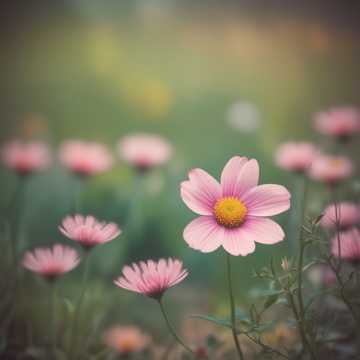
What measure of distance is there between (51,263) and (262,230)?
0.15 m

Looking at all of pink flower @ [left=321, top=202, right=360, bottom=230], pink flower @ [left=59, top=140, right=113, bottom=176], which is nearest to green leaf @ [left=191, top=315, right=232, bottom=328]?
pink flower @ [left=321, top=202, right=360, bottom=230]

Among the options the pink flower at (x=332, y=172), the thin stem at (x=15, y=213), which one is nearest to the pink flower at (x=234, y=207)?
the pink flower at (x=332, y=172)

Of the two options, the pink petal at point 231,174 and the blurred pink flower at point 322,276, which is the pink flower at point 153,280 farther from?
the blurred pink flower at point 322,276

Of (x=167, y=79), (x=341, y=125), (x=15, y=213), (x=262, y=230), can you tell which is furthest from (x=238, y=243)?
(x=167, y=79)

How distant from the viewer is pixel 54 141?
30.2 inches

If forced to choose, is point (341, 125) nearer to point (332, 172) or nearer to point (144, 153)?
point (332, 172)

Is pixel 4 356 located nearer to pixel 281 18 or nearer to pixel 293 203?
pixel 293 203

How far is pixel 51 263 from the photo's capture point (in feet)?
1.20

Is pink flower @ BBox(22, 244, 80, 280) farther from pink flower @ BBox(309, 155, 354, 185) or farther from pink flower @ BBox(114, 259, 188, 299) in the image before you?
pink flower @ BBox(309, 155, 354, 185)

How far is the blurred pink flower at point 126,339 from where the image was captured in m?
0.46

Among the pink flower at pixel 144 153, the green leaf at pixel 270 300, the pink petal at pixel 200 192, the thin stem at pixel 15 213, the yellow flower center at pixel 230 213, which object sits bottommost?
the green leaf at pixel 270 300

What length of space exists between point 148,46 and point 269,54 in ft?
0.64

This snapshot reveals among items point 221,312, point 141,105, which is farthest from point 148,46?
point 221,312

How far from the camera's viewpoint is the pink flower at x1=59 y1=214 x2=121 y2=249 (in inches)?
13.2
